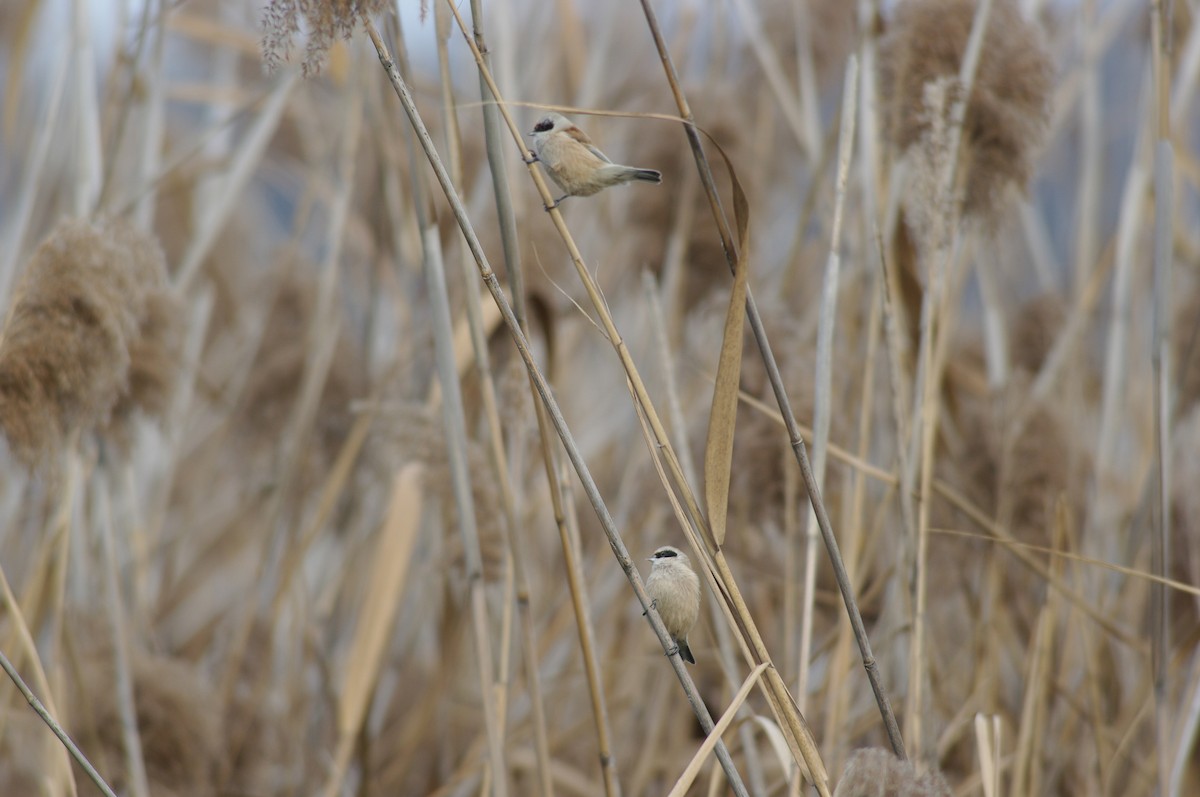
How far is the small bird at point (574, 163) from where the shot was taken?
33.8 inches

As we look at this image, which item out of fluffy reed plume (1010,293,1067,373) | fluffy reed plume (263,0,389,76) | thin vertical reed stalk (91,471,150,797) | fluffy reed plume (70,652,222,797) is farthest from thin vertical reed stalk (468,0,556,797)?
fluffy reed plume (1010,293,1067,373)

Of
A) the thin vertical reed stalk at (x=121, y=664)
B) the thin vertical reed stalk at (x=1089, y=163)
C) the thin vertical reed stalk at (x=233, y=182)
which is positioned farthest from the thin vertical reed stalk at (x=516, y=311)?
the thin vertical reed stalk at (x=1089, y=163)

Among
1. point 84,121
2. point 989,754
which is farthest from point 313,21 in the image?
point 84,121

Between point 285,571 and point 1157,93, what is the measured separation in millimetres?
1391

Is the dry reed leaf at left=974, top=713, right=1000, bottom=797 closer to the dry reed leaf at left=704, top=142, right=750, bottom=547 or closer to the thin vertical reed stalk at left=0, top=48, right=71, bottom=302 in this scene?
the dry reed leaf at left=704, top=142, right=750, bottom=547

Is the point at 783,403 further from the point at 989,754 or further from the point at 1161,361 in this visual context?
the point at 1161,361

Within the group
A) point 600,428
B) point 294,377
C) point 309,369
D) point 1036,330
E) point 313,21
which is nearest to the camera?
point 313,21

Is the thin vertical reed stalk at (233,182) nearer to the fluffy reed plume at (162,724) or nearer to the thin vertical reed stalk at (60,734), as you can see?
the fluffy reed plume at (162,724)

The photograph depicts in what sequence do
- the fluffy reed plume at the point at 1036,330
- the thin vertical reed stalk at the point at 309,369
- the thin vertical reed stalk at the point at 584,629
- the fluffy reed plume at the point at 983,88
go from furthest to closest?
the fluffy reed plume at the point at 1036,330 → the thin vertical reed stalk at the point at 309,369 → the fluffy reed plume at the point at 983,88 → the thin vertical reed stalk at the point at 584,629

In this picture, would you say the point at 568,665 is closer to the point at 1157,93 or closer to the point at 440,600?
the point at 440,600

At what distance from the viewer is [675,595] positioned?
2.75 feet

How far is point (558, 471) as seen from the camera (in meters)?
1.04

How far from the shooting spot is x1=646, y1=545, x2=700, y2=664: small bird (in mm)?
837

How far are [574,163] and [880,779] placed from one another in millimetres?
537
